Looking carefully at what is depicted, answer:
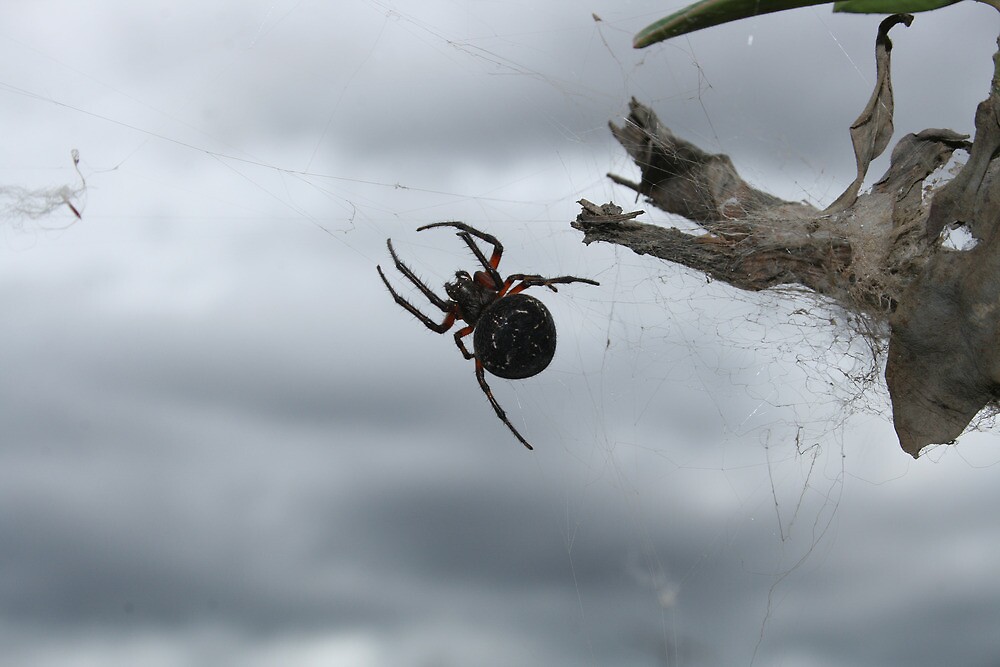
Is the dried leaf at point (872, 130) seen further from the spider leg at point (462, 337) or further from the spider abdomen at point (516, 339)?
the spider leg at point (462, 337)

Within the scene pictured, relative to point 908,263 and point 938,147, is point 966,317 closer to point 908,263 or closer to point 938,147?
point 908,263

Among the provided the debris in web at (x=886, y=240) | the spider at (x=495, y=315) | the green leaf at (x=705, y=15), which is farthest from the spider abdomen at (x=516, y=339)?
the green leaf at (x=705, y=15)

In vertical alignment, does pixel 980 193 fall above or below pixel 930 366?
above


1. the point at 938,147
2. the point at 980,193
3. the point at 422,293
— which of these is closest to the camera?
the point at 980,193

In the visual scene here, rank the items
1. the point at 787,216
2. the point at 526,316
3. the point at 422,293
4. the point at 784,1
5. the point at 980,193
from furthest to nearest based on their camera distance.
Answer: the point at 422,293 < the point at 526,316 < the point at 787,216 < the point at 980,193 < the point at 784,1

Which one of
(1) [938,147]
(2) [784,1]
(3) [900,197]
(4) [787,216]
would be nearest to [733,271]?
(4) [787,216]

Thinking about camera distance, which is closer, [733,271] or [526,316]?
[733,271]

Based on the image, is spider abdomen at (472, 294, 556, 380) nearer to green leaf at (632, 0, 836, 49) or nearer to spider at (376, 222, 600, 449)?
spider at (376, 222, 600, 449)
